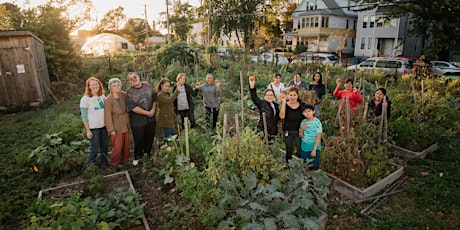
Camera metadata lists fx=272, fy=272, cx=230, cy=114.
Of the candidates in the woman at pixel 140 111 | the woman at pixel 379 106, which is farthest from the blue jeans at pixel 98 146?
the woman at pixel 379 106

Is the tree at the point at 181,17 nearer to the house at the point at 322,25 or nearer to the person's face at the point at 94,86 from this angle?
the house at the point at 322,25

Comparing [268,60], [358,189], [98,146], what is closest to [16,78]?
[98,146]

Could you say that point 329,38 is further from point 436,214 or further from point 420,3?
point 436,214

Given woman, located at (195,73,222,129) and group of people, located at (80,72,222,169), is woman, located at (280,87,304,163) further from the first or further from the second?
group of people, located at (80,72,222,169)

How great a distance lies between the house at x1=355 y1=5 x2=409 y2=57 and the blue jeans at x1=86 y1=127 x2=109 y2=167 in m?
27.9

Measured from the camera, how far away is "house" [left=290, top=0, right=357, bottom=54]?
3259 centimetres

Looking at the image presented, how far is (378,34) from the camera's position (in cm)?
2844

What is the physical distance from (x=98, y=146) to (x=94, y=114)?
23.2 inches

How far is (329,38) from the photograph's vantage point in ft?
109

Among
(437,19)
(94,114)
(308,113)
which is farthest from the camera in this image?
(437,19)

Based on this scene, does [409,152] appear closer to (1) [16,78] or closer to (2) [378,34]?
(1) [16,78]

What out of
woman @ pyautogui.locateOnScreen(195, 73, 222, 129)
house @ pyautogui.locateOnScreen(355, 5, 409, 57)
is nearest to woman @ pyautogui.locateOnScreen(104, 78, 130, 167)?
woman @ pyautogui.locateOnScreen(195, 73, 222, 129)

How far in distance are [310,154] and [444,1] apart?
50.5ft

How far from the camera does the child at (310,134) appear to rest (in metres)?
4.11
